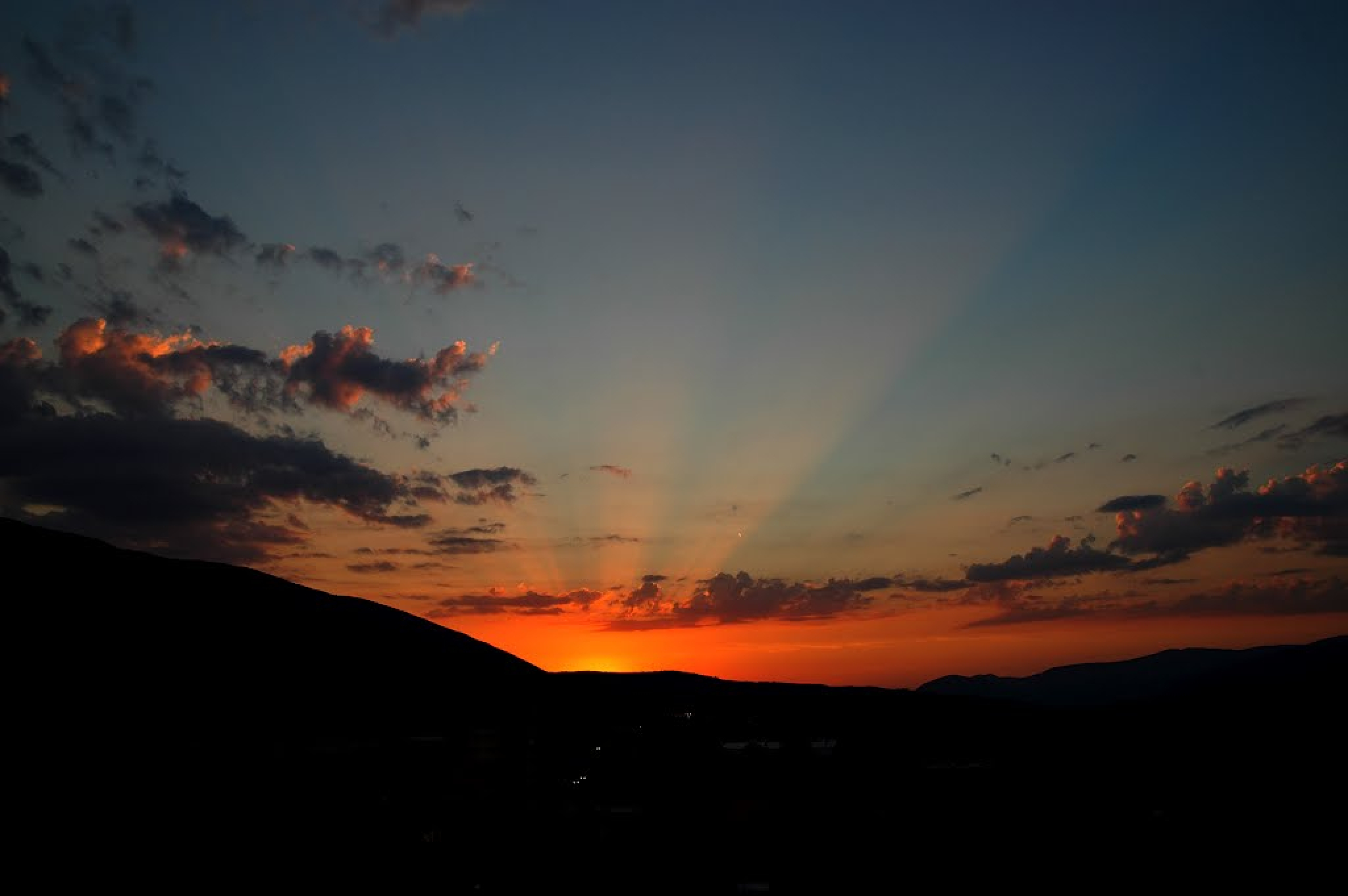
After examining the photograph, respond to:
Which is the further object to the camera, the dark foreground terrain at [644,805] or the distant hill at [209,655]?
the distant hill at [209,655]

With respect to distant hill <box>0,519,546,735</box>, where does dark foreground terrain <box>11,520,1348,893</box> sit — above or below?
below

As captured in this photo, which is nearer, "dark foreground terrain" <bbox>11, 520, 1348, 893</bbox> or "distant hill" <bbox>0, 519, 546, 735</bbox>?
"dark foreground terrain" <bbox>11, 520, 1348, 893</bbox>

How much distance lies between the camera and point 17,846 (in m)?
43.2

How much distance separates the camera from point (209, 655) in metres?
112

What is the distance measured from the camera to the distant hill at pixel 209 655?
3477 inches

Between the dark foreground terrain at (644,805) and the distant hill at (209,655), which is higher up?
the distant hill at (209,655)

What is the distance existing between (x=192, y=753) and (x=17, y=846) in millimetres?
10434

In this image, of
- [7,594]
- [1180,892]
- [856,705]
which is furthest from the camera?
[856,705]

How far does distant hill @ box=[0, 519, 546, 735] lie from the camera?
88.3m

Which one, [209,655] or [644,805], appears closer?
[644,805]

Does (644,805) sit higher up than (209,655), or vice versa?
(209,655)

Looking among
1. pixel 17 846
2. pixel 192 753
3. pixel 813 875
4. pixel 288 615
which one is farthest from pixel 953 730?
pixel 288 615

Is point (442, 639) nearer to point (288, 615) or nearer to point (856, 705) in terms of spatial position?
point (288, 615)

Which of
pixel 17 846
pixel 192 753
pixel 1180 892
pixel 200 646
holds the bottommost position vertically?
pixel 1180 892
